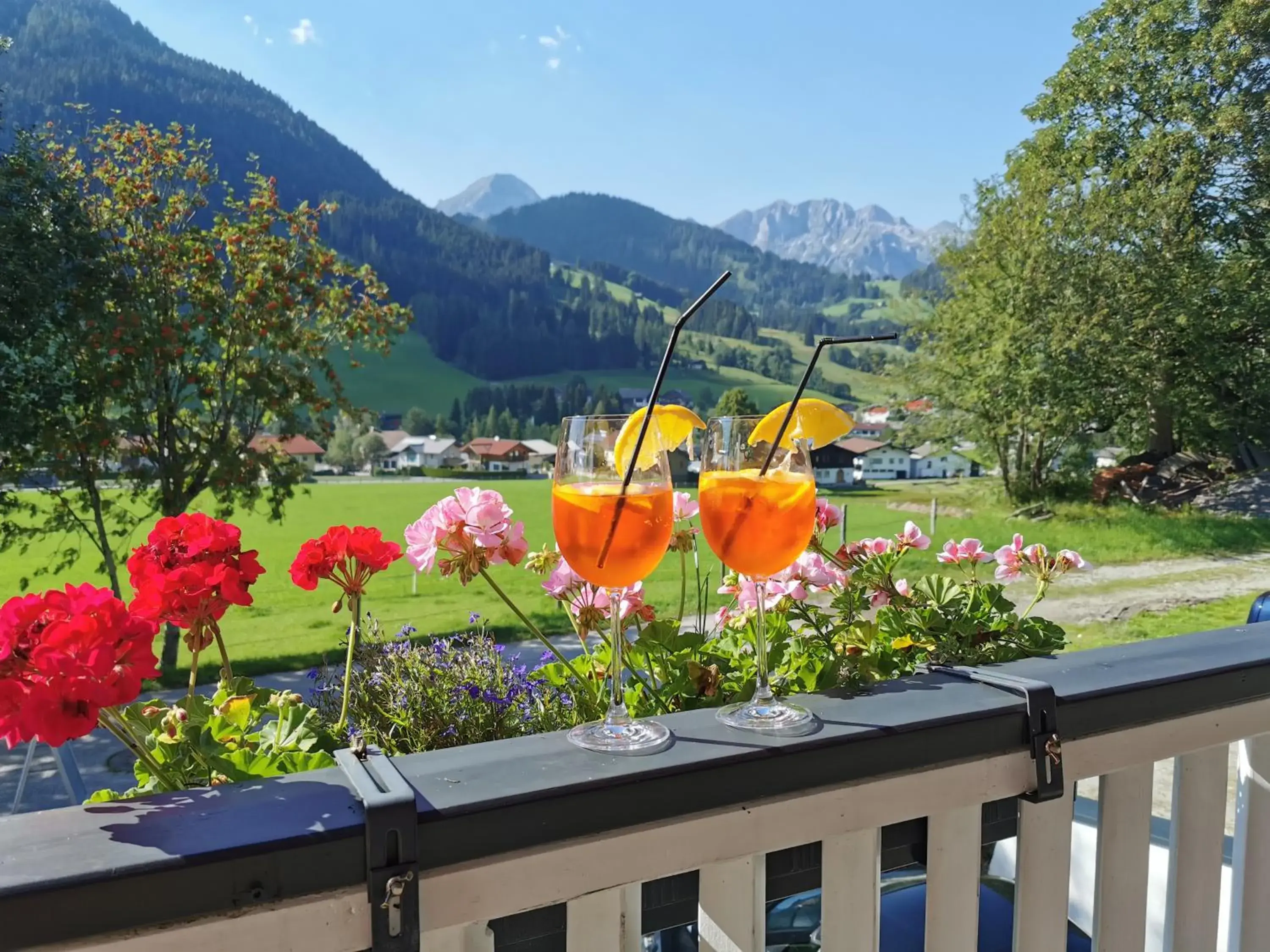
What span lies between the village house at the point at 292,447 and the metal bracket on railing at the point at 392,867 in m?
4.45

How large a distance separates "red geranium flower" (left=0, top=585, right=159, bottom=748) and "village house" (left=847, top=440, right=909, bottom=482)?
7.68 meters

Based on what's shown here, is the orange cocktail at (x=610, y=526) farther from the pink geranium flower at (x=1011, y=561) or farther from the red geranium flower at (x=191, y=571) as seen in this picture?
the pink geranium flower at (x=1011, y=561)

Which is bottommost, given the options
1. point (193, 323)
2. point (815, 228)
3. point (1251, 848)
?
point (1251, 848)

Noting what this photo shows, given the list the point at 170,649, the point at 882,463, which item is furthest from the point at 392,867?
the point at 882,463

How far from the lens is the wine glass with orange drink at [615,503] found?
1.66ft

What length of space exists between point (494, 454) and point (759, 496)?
10.4 metres

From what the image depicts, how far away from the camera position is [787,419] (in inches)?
21.8

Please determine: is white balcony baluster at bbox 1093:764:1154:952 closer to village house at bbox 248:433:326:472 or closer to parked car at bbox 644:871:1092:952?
parked car at bbox 644:871:1092:952


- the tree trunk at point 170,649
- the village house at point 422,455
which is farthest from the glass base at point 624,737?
the village house at point 422,455

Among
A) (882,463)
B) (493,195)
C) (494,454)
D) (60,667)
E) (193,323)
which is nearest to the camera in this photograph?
(60,667)

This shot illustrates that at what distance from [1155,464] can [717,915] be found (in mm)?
5992

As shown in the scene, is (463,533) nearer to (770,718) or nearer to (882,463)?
(770,718)

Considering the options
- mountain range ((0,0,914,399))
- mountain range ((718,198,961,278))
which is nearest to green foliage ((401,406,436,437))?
mountain range ((0,0,914,399))

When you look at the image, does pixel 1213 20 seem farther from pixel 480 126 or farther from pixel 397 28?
pixel 480 126
